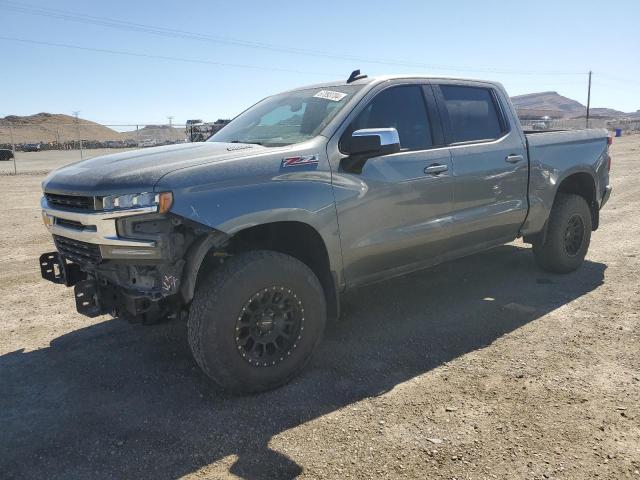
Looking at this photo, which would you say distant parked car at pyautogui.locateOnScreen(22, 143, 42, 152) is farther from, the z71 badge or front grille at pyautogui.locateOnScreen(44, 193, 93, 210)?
the z71 badge

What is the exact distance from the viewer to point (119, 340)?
4.28 metres

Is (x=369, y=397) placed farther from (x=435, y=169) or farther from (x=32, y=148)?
(x=32, y=148)

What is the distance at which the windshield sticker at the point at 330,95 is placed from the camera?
4.04 meters

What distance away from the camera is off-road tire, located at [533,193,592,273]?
217 inches

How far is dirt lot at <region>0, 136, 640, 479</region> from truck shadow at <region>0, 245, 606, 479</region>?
0.01 meters

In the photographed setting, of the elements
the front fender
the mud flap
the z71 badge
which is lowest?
the mud flap

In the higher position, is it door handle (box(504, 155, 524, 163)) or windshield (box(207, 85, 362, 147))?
windshield (box(207, 85, 362, 147))

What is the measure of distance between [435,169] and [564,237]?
2.20 metres

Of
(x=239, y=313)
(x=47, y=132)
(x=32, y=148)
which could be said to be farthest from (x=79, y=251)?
(x=47, y=132)

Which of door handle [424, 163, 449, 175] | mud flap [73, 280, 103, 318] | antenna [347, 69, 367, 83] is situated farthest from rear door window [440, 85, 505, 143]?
mud flap [73, 280, 103, 318]

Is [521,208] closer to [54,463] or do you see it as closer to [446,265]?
[446,265]

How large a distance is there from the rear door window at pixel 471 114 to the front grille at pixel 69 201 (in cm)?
281

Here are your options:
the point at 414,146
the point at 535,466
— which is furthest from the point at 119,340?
the point at 535,466

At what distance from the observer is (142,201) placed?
2953 millimetres
